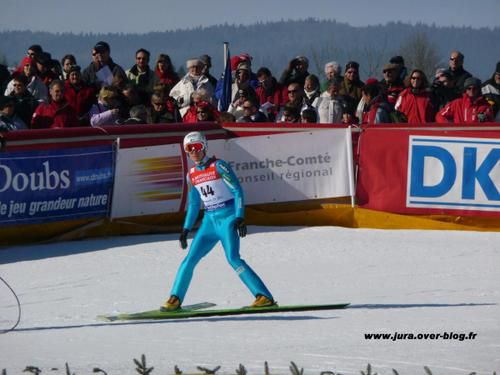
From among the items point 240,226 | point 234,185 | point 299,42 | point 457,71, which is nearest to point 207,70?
point 457,71

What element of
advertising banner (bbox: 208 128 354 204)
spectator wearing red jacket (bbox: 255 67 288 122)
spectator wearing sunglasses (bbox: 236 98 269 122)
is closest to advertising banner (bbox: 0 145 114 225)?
advertising banner (bbox: 208 128 354 204)

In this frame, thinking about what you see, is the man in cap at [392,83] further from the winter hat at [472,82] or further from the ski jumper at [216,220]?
the ski jumper at [216,220]

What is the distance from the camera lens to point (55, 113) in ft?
54.3

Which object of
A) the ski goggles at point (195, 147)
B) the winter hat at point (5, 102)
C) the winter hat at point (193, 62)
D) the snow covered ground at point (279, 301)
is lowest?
the snow covered ground at point (279, 301)

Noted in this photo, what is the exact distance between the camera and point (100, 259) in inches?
589

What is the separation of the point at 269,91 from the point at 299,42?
47.1 metres

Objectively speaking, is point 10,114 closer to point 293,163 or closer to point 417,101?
point 293,163

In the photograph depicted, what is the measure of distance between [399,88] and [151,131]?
410 centimetres

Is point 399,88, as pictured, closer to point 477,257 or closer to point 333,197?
point 333,197

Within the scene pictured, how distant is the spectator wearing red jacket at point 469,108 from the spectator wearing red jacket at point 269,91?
268cm

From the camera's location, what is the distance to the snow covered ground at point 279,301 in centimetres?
950

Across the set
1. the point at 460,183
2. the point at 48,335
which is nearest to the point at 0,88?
the point at 460,183

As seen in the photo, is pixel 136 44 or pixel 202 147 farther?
pixel 136 44

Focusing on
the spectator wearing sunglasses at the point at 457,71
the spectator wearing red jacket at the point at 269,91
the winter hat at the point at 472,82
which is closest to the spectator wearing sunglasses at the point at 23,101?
the spectator wearing red jacket at the point at 269,91
